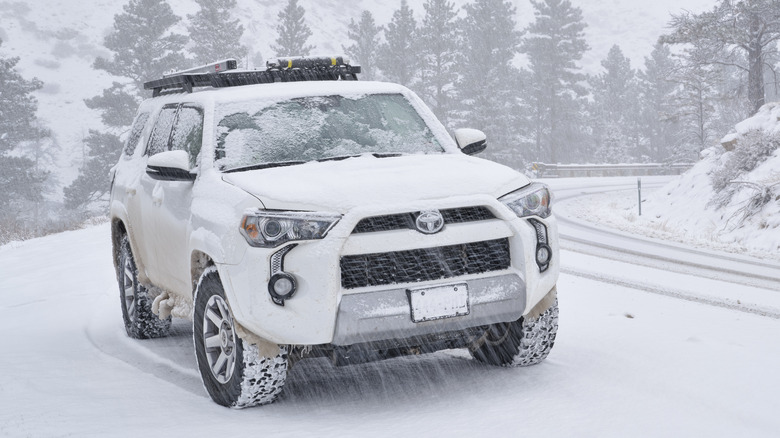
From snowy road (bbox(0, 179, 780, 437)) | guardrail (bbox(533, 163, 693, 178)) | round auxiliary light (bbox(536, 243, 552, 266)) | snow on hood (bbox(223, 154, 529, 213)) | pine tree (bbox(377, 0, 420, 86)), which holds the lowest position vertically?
guardrail (bbox(533, 163, 693, 178))

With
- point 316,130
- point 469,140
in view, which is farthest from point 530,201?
point 316,130

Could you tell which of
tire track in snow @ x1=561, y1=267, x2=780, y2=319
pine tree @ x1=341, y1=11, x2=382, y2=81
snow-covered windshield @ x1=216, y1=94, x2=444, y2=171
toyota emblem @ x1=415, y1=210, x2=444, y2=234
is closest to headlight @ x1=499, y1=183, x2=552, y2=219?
toyota emblem @ x1=415, y1=210, x2=444, y2=234

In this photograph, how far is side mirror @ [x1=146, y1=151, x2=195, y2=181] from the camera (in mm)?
5558

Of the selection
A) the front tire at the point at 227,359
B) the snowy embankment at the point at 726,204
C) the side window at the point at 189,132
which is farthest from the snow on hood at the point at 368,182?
the snowy embankment at the point at 726,204

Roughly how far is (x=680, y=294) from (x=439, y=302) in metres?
5.18

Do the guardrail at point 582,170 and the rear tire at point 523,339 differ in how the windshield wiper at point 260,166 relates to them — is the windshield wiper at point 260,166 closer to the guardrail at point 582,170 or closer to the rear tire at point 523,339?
the rear tire at point 523,339

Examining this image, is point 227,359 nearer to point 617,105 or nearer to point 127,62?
point 127,62

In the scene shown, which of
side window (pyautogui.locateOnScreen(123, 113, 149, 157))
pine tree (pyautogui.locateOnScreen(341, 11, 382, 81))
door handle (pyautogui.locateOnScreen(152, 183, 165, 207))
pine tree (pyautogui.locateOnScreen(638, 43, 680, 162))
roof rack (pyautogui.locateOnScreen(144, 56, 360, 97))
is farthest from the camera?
pine tree (pyautogui.locateOnScreen(638, 43, 680, 162))

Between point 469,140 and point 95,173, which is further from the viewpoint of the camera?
point 95,173

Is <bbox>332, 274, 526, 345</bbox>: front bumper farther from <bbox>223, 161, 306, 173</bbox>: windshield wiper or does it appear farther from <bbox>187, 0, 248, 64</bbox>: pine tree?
<bbox>187, 0, 248, 64</bbox>: pine tree

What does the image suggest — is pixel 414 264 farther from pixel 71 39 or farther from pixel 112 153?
pixel 71 39

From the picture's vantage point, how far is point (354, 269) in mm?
4660

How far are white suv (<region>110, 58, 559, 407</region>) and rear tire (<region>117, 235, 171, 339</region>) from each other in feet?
3.86

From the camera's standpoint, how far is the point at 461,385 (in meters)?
5.38
